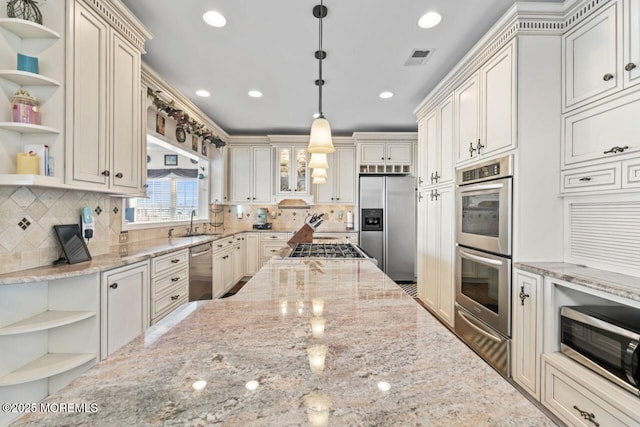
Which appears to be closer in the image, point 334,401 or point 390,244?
point 334,401

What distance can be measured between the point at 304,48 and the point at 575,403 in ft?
9.98

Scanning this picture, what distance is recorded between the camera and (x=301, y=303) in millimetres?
1102

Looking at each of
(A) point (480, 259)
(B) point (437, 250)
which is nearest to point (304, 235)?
(B) point (437, 250)

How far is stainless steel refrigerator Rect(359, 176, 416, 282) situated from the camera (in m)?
4.80

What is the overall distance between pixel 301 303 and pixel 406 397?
0.61 m

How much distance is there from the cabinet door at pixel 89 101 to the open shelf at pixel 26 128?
0.13 meters

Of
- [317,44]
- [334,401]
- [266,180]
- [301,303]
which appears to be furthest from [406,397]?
[266,180]

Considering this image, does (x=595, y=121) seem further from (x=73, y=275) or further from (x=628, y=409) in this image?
(x=73, y=275)

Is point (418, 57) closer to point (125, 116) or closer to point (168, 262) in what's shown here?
point (125, 116)

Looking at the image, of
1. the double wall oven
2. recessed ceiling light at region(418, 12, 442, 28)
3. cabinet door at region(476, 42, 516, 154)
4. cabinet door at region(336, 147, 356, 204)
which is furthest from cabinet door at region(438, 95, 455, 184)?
cabinet door at region(336, 147, 356, 204)

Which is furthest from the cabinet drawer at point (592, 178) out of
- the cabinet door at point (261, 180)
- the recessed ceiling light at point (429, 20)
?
the cabinet door at point (261, 180)

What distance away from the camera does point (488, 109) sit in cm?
226

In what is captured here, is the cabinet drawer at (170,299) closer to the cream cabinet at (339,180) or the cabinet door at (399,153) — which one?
the cream cabinet at (339,180)

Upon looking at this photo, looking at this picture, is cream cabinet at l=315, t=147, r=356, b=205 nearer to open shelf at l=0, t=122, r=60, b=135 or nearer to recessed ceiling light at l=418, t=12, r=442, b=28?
recessed ceiling light at l=418, t=12, r=442, b=28
